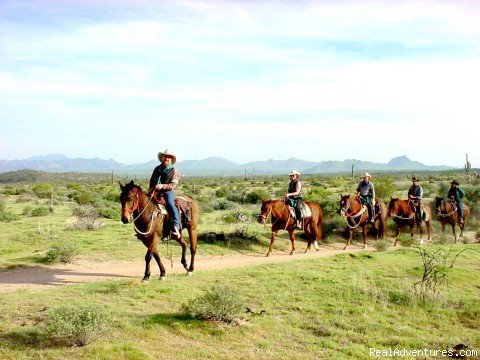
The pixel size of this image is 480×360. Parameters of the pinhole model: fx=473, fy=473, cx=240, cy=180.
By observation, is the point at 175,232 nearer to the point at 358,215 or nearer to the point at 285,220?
A: the point at 285,220

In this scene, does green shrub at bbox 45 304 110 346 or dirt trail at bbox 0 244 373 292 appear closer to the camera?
green shrub at bbox 45 304 110 346

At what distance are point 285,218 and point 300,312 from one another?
300 inches

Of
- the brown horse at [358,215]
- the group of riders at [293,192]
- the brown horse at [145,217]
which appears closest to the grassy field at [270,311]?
the brown horse at [145,217]

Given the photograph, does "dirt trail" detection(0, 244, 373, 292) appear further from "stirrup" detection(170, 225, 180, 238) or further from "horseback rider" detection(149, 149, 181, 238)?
"horseback rider" detection(149, 149, 181, 238)

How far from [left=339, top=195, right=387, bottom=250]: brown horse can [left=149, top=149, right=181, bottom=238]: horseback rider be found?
28.8 feet

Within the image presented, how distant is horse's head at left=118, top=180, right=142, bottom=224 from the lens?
10328 mm

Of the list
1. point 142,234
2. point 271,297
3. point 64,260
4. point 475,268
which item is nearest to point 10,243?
point 64,260

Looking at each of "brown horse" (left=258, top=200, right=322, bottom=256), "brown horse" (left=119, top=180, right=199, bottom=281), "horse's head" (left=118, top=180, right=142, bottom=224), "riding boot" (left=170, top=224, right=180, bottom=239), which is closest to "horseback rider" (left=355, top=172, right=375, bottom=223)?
"brown horse" (left=258, top=200, right=322, bottom=256)

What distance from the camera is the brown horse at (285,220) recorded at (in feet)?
54.3

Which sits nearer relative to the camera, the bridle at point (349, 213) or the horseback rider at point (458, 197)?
the bridle at point (349, 213)

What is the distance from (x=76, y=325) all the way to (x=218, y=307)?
2.53m

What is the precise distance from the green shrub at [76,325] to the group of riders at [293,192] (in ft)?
13.3

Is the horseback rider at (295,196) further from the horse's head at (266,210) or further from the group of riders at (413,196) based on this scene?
the group of riders at (413,196)

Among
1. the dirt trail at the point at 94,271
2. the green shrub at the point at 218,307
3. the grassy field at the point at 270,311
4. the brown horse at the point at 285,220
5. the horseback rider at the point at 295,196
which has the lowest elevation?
the dirt trail at the point at 94,271
